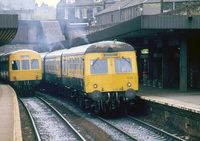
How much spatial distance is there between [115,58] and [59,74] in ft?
24.8

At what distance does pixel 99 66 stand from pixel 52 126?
123 inches

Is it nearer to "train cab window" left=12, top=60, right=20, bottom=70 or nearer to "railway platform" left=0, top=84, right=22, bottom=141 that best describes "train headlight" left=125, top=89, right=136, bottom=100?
"railway platform" left=0, top=84, right=22, bottom=141

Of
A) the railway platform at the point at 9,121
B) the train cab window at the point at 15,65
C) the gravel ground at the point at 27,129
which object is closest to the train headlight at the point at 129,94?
the gravel ground at the point at 27,129

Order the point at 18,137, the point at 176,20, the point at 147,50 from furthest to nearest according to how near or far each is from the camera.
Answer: the point at 147,50
the point at 176,20
the point at 18,137

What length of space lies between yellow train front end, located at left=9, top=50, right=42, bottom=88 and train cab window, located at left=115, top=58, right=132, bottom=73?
10.5 meters

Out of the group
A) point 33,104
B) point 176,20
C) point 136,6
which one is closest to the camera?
point 176,20

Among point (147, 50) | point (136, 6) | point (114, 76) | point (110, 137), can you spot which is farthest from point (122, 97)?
point (136, 6)

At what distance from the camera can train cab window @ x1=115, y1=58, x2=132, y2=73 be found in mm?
14617

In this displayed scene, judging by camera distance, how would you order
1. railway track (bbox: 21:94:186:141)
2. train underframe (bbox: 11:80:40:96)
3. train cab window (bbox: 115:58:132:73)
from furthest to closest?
train underframe (bbox: 11:80:40:96) → train cab window (bbox: 115:58:132:73) → railway track (bbox: 21:94:186:141)

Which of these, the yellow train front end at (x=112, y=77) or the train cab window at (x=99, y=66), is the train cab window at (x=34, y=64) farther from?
the train cab window at (x=99, y=66)

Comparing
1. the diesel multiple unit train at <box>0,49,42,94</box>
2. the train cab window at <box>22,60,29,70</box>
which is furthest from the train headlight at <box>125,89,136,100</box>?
the train cab window at <box>22,60,29,70</box>

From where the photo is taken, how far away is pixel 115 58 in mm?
14609

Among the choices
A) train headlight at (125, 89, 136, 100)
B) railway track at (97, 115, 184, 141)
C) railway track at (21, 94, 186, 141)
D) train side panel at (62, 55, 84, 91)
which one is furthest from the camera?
train side panel at (62, 55, 84, 91)

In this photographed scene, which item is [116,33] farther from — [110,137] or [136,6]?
[136,6]
